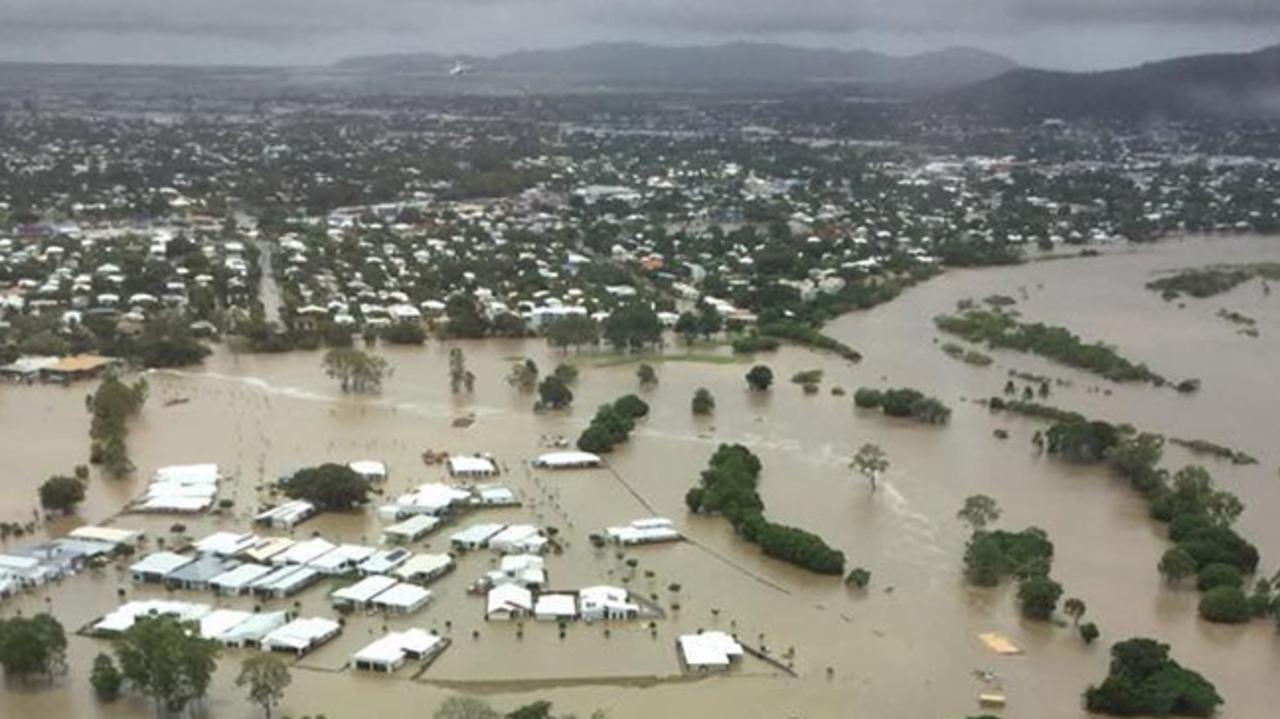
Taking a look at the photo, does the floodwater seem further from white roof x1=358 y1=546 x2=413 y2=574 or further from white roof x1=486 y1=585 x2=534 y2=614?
white roof x1=358 y1=546 x2=413 y2=574

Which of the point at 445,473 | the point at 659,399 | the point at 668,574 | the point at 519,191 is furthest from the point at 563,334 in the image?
the point at 519,191

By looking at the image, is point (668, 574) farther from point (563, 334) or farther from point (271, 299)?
point (271, 299)

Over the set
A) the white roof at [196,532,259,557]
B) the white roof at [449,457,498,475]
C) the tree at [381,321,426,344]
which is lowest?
the white roof at [196,532,259,557]

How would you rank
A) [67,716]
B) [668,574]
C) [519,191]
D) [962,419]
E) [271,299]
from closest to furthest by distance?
1. [67,716]
2. [668,574]
3. [962,419]
4. [271,299]
5. [519,191]

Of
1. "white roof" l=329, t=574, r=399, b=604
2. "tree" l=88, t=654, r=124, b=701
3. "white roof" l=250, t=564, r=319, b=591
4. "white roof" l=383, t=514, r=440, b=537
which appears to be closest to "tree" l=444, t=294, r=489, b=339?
"white roof" l=383, t=514, r=440, b=537

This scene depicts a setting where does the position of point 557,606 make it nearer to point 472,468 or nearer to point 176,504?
point 472,468

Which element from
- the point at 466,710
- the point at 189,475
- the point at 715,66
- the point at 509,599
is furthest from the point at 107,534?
the point at 715,66
